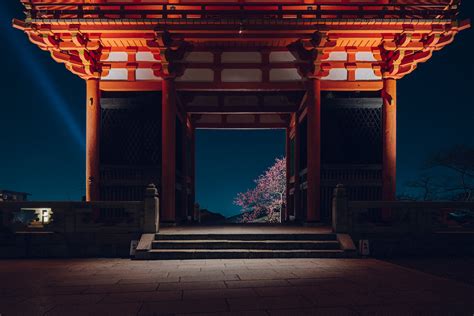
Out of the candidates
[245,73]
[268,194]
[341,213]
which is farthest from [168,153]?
[268,194]

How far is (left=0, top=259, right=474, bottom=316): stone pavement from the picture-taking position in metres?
4.98

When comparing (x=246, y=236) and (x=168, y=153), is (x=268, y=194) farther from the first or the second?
(x=246, y=236)

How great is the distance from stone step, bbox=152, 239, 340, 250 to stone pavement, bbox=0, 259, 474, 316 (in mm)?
938

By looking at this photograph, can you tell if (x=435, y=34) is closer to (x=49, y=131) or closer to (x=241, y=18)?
(x=241, y=18)

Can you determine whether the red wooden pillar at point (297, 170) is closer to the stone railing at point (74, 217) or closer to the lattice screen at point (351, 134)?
the lattice screen at point (351, 134)

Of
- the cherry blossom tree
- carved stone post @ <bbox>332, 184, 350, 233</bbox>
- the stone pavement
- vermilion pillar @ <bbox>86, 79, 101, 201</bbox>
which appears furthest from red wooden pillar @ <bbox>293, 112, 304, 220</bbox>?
the cherry blossom tree

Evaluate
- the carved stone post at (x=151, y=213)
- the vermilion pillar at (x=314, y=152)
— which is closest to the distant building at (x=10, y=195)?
the carved stone post at (x=151, y=213)

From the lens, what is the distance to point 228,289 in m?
6.04

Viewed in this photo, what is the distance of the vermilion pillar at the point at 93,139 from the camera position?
1188 cm

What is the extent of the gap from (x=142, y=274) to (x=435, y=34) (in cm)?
1005

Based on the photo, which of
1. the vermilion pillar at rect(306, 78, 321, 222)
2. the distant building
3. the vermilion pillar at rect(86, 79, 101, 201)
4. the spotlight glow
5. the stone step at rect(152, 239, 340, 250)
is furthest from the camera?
the spotlight glow

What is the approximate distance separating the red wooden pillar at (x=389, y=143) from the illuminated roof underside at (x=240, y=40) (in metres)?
0.58

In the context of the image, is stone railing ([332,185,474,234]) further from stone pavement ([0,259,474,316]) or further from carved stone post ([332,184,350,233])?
stone pavement ([0,259,474,316])

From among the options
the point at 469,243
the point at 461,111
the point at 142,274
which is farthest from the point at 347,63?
the point at 461,111
